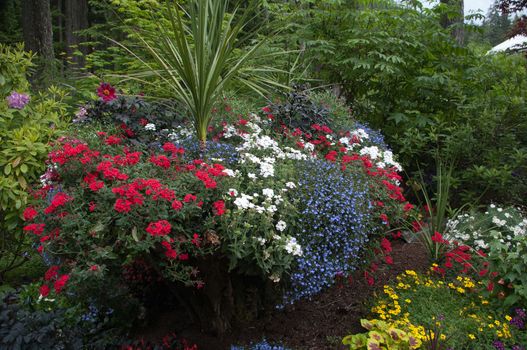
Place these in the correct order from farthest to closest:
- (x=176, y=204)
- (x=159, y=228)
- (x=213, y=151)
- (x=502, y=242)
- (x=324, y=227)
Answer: (x=502, y=242) → (x=213, y=151) → (x=324, y=227) → (x=176, y=204) → (x=159, y=228)

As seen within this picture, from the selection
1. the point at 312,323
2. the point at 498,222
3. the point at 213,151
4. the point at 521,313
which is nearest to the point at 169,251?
the point at 213,151

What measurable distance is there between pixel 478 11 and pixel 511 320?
408cm

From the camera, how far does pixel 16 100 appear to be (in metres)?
3.41

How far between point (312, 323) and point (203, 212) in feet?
3.94

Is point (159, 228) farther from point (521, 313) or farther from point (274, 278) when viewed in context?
point (521, 313)

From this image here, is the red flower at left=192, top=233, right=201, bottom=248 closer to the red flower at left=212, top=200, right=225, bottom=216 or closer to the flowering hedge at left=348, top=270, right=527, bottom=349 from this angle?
the red flower at left=212, top=200, right=225, bottom=216

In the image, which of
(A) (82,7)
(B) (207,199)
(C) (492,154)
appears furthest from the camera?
(A) (82,7)

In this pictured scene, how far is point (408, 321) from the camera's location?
281 cm

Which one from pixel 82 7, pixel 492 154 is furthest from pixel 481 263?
pixel 82 7

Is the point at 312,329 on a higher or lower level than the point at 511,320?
lower

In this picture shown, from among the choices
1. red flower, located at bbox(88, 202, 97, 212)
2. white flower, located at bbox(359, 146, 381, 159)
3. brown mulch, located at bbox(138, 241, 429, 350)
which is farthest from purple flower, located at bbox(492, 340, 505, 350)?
red flower, located at bbox(88, 202, 97, 212)

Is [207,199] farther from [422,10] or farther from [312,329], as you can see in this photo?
[422,10]

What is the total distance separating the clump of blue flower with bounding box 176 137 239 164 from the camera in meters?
3.01

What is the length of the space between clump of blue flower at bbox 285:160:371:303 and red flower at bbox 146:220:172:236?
2.83 ft
